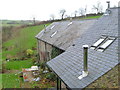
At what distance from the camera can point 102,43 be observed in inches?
320

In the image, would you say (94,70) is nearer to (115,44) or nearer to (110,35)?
(115,44)

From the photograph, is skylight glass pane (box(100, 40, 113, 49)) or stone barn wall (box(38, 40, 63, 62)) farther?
stone barn wall (box(38, 40, 63, 62))

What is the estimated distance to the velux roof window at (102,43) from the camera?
24.9ft

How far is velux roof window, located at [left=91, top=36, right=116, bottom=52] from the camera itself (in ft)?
24.9

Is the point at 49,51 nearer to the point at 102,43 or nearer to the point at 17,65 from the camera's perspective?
the point at 17,65

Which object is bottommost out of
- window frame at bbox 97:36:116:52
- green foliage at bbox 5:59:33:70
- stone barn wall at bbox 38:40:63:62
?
green foliage at bbox 5:59:33:70

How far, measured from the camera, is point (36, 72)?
1886cm

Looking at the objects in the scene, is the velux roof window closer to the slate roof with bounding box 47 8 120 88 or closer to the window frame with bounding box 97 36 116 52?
the window frame with bounding box 97 36 116 52

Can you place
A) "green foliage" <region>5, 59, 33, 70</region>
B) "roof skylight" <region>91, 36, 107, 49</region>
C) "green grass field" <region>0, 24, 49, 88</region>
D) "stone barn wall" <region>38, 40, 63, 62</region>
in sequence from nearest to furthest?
"roof skylight" <region>91, 36, 107, 49</region>, "stone barn wall" <region>38, 40, 63, 62</region>, "green grass field" <region>0, 24, 49, 88</region>, "green foliage" <region>5, 59, 33, 70</region>

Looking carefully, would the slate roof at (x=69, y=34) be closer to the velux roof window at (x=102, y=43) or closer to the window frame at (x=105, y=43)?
the velux roof window at (x=102, y=43)

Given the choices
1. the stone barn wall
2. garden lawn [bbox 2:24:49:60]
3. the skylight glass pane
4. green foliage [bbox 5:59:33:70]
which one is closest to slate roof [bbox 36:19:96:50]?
the stone barn wall

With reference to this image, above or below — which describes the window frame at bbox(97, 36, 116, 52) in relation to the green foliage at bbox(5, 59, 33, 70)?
above

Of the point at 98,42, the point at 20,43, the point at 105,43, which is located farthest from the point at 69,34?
the point at 20,43

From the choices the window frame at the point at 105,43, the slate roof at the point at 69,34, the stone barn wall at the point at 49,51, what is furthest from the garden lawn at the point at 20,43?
the window frame at the point at 105,43
